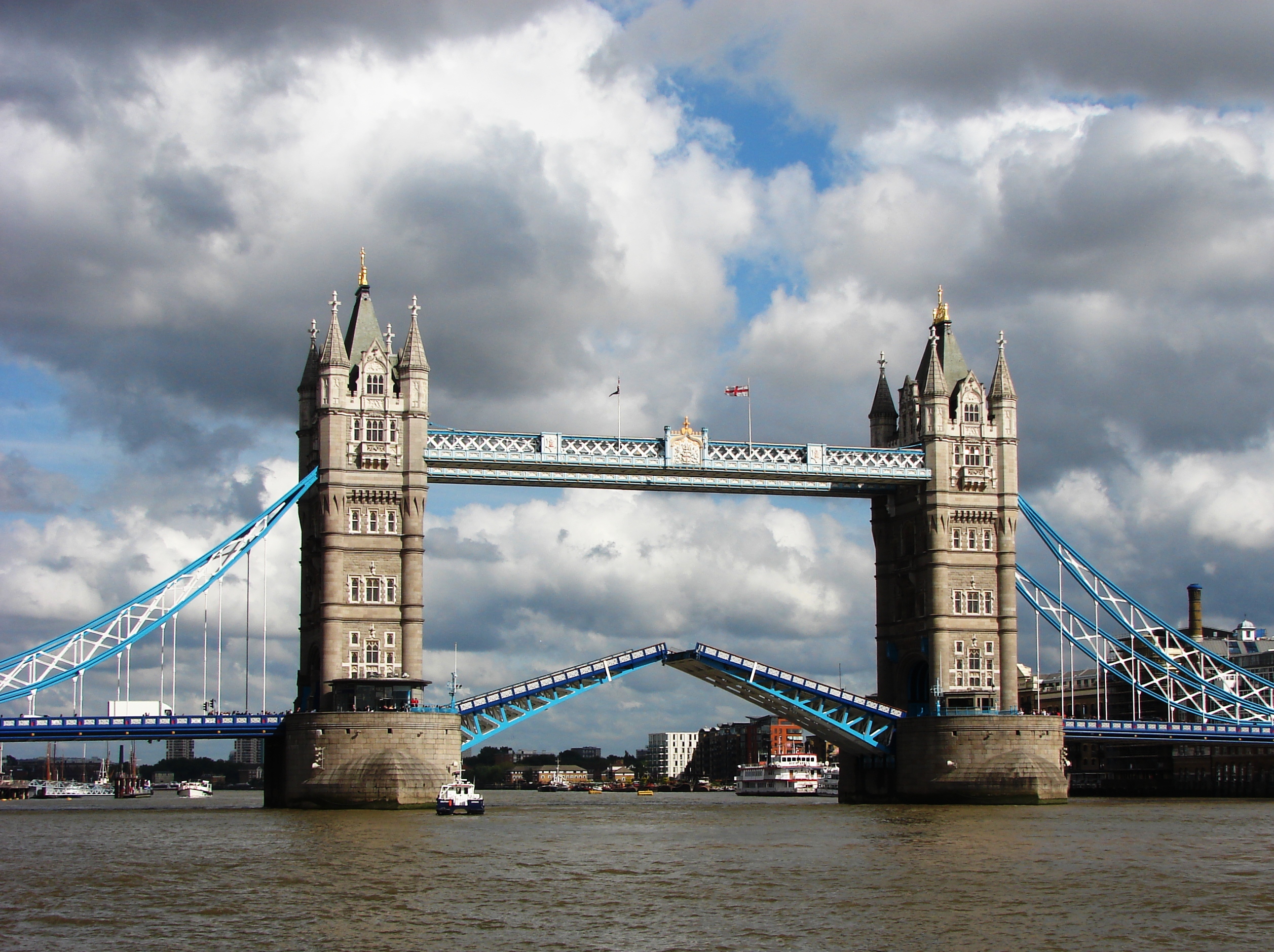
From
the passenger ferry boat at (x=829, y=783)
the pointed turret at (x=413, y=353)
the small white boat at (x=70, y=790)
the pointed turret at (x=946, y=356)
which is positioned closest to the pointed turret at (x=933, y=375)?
the pointed turret at (x=946, y=356)

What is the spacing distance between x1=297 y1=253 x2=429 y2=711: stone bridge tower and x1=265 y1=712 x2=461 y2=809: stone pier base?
8.08 feet

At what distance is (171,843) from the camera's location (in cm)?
6228

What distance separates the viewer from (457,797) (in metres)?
77.8

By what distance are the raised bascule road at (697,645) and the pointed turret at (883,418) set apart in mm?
123

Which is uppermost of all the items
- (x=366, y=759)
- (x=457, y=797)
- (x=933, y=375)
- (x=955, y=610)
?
(x=933, y=375)

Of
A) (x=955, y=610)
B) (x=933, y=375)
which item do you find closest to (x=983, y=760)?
(x=955, y=610)

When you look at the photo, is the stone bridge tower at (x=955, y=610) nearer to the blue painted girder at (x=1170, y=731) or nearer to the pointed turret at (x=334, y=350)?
the blue painted girder at (x=1170, y=731)

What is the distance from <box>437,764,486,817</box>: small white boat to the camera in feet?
252

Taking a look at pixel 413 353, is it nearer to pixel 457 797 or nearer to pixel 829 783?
pixel 457 797

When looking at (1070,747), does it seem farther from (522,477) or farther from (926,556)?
(522,477)

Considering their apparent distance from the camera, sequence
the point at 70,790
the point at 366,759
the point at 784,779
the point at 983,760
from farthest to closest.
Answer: the point at 70,790
the point at 784,779
the point at 983,760
the point at 366,759

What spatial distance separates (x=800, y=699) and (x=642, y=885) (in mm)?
47222

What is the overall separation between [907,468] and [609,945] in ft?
202

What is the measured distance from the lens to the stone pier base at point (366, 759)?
7831 centimetres
